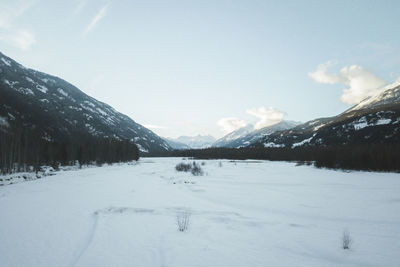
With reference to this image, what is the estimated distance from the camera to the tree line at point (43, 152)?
5419 cm

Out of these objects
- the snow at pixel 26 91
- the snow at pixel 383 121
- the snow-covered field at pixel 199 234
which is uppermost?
the snow at pixel 26 91

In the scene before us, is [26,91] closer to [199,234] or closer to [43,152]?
[43,152]

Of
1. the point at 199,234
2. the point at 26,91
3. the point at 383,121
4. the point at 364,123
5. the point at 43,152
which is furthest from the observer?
the point at 26,91

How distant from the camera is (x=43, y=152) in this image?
66.2 metres

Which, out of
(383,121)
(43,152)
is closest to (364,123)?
(383,121)

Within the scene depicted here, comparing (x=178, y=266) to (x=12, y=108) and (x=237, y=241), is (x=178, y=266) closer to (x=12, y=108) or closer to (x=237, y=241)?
(x=237, y=241)

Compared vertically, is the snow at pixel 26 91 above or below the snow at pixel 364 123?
above

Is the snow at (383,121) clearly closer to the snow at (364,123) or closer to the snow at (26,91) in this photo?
the snow at (364,123)

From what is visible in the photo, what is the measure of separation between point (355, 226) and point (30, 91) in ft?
792

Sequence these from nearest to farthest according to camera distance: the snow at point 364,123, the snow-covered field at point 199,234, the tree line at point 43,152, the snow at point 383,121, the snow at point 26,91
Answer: the snow-covered field at point 199,234 → the tree line at point 43,152 → the snow at point 383,121 → the snow at point 364,123 → the snow at point 26,91

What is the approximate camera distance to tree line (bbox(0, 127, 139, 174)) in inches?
2133

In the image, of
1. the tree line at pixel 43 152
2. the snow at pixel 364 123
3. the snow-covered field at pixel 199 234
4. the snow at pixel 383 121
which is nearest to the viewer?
the snow-covered field at pixel 199 234

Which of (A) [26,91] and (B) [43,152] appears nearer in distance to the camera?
(B) [43,152]

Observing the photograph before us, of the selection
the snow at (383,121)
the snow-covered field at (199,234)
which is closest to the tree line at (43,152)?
the snow-covered field at (199,234)
